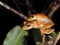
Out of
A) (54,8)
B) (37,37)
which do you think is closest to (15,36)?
(37,37)

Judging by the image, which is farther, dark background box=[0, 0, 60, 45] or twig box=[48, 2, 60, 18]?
dark background box=[0, 0, 60, 45]

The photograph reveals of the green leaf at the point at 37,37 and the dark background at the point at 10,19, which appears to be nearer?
the green leaf at the point at 37,37

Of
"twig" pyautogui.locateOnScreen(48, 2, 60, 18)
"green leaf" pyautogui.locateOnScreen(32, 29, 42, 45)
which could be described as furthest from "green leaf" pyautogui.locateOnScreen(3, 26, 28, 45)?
"twig" pyautogui.locateOnScreen(48, 2, 60, 18)

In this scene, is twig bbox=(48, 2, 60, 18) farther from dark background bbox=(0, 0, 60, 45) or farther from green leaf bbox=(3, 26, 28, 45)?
green leaf bbox=(3, 26, 28, 45)

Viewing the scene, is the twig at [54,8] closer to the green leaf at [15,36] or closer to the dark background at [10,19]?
the dark background at [10,19]

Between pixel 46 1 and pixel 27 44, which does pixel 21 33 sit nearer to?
pixel 27 44

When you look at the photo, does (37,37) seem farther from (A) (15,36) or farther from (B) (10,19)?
(B) (10,19)

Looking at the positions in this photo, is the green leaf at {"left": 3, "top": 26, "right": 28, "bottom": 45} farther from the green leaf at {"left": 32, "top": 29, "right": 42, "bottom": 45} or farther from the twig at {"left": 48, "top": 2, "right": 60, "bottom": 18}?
the twig at {"left": 48, "top": 2, "right": 60, "bottom": 18}

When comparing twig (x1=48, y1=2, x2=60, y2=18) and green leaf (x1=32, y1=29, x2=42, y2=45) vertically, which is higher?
twig (x1=48, y1=2, x2=60, y2=18)

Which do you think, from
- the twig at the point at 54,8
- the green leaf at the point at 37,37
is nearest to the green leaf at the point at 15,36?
the green leaf at the point at 37,37
